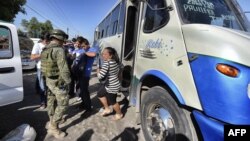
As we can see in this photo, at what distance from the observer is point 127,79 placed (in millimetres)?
5969

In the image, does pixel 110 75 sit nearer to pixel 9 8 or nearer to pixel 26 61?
pixel 26 61

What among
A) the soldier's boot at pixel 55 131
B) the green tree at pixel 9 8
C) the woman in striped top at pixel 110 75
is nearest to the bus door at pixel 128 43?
the woman in striped top at pixel 110 75

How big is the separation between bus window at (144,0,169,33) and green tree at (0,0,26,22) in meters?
19.8

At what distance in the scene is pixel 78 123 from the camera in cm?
491

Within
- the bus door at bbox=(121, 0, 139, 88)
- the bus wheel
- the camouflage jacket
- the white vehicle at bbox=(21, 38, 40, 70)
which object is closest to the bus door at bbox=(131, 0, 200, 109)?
the bus wheel

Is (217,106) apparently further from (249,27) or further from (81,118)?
(81,118)

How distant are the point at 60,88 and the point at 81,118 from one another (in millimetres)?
1348

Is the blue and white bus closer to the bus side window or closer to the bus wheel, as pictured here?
the bus wheel

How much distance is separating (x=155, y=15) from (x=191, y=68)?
1461 mm

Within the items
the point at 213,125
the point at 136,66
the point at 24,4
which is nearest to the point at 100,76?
the point at 136,66

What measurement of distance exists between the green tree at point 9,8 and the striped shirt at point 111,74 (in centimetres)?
1890

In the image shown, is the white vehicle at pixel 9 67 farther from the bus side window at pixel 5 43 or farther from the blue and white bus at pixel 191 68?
the blue and white bus at pixel 191 68

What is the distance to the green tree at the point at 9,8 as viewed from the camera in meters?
20.2

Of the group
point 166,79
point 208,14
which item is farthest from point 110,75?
point 208,14
